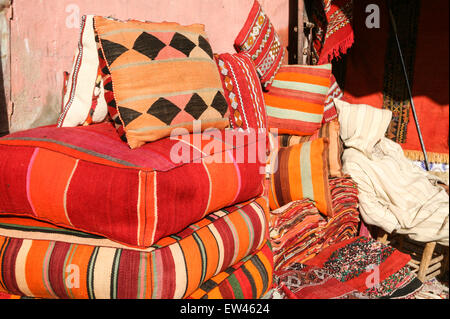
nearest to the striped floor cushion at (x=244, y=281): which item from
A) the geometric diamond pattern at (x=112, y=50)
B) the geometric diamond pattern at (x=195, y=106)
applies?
the geometric diamond pattern at (x=195, y=106)

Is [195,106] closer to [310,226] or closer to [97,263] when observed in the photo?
[97,263]

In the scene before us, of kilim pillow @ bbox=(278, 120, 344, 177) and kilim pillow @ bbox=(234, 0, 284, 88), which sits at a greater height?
kilim pillow @ bbox=(234, 0, 284, 88)

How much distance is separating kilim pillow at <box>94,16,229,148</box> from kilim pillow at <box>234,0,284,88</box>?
0.88 m

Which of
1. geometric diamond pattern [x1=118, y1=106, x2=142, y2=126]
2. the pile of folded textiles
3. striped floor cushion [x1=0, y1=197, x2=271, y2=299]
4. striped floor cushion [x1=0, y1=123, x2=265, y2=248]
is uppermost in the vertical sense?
geometric diamond pattern [x1=118, y1=106, x2=142, y2=126]

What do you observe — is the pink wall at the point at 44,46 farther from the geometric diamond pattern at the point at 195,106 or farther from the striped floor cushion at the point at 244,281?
the striped floor cushion at the point at 244,281

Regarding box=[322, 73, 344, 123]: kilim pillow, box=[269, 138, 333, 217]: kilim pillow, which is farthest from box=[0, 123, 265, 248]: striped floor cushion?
box=[322, 73, 344, 123]: kilim pillow

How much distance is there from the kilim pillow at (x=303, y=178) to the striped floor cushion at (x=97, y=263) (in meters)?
0.67

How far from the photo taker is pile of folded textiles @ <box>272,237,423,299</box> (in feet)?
4.40

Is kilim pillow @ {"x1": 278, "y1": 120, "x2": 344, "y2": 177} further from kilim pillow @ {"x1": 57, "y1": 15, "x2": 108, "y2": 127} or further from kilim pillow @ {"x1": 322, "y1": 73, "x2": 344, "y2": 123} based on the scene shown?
kilim pillow @ {"x1": 57, "y1": 15, "x2": 108, "y2": 127}

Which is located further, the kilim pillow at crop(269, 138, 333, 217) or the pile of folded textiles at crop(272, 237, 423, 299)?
the kilim pillow at crop(269, 138, 333, 217)

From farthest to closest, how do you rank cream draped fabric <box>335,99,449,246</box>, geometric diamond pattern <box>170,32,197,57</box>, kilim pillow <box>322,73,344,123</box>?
kilim pillow <box>322,73,344,123</box> → cream draped fabric <box>335,99,449,246</box> → geometric diamond pattern <box>170,32,197,57</box>

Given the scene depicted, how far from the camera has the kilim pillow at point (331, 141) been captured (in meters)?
1.90

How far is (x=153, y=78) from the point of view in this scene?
1.13 meters
